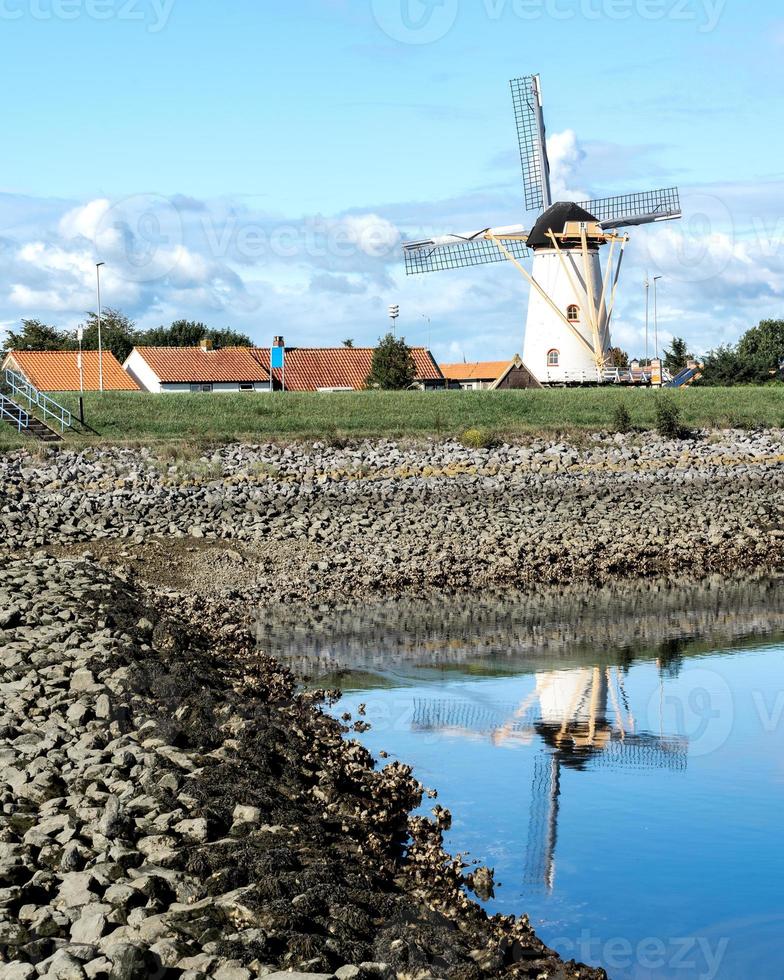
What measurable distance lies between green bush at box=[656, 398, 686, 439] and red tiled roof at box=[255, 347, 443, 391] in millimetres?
21250

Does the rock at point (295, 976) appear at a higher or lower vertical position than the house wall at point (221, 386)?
lower

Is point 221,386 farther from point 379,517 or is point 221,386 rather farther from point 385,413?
point 379,517

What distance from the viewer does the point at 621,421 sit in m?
40.5

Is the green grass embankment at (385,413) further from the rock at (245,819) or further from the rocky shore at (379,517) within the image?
the rock at (245,819)

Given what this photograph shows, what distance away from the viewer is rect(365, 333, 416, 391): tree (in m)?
56.7

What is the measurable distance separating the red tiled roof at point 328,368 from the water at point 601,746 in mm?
39317

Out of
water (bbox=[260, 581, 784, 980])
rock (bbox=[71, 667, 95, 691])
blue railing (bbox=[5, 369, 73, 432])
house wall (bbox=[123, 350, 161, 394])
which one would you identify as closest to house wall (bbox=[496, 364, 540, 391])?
house wall (bbox=[123, 350, 161, 394])

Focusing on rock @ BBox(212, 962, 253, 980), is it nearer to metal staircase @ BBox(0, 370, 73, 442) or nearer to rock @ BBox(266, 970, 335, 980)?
rock @ BBox(266, 970, 335, 980)

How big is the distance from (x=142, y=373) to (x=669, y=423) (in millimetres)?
29995

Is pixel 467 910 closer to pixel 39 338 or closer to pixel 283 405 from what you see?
pixel 283 405

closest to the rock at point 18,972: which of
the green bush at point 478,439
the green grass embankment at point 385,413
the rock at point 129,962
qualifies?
the rock at point 129,962

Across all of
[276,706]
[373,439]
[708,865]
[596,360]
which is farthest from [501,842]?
[596,360]

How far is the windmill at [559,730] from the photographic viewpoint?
11594 mm

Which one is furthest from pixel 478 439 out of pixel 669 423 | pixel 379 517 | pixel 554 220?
pixel 554 220
